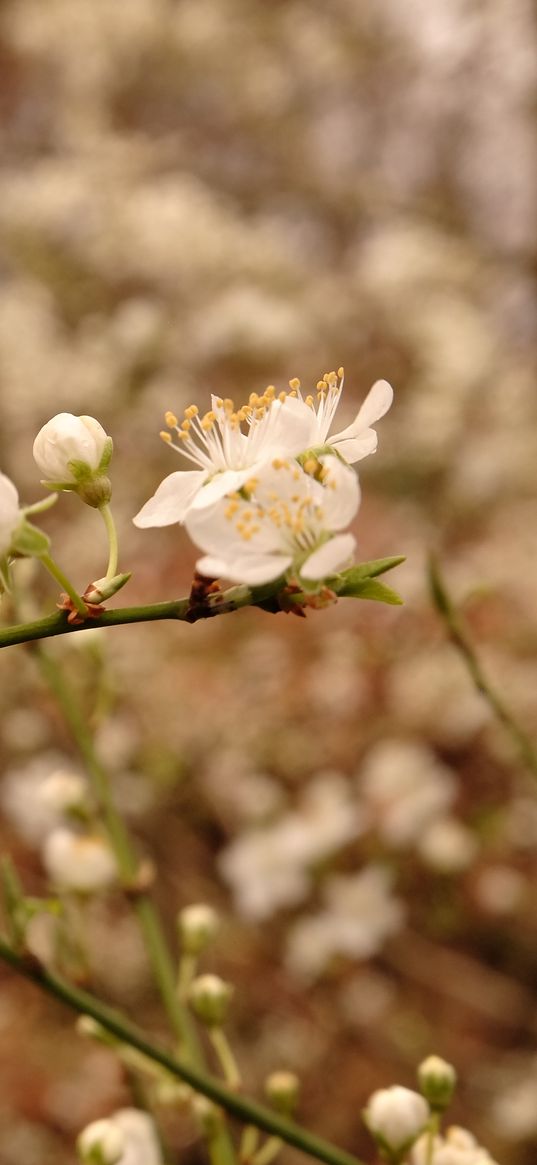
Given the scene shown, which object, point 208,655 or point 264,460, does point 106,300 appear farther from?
point 264,460

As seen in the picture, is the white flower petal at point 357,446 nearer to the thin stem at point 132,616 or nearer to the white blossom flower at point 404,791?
the thin stem at point 132,616

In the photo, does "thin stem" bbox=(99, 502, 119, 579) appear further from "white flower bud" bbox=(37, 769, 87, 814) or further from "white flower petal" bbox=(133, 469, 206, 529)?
"white flower bud" bbox=(37, 769, 87, 814)

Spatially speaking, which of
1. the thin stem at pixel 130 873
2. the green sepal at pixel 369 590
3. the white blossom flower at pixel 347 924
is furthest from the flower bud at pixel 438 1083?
the white blossom flower at pixel 347 924

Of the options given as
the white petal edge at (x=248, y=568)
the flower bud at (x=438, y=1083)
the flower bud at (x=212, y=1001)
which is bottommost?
the flower bud at (x=438, y=1083)

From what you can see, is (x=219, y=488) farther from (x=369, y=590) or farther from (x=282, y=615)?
(x=282, y=615)

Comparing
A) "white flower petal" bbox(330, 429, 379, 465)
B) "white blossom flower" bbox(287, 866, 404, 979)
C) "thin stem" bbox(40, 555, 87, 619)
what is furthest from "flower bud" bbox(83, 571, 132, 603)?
"white blossom flower" bbox(287, 866, 404, 979)

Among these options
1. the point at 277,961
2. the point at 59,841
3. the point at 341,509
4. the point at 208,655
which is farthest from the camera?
the point at 208,655

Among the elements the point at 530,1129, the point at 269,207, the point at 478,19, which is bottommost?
the point at 530,1129

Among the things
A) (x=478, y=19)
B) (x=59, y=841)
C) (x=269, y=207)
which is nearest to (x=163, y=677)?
(x=59, y=841)
